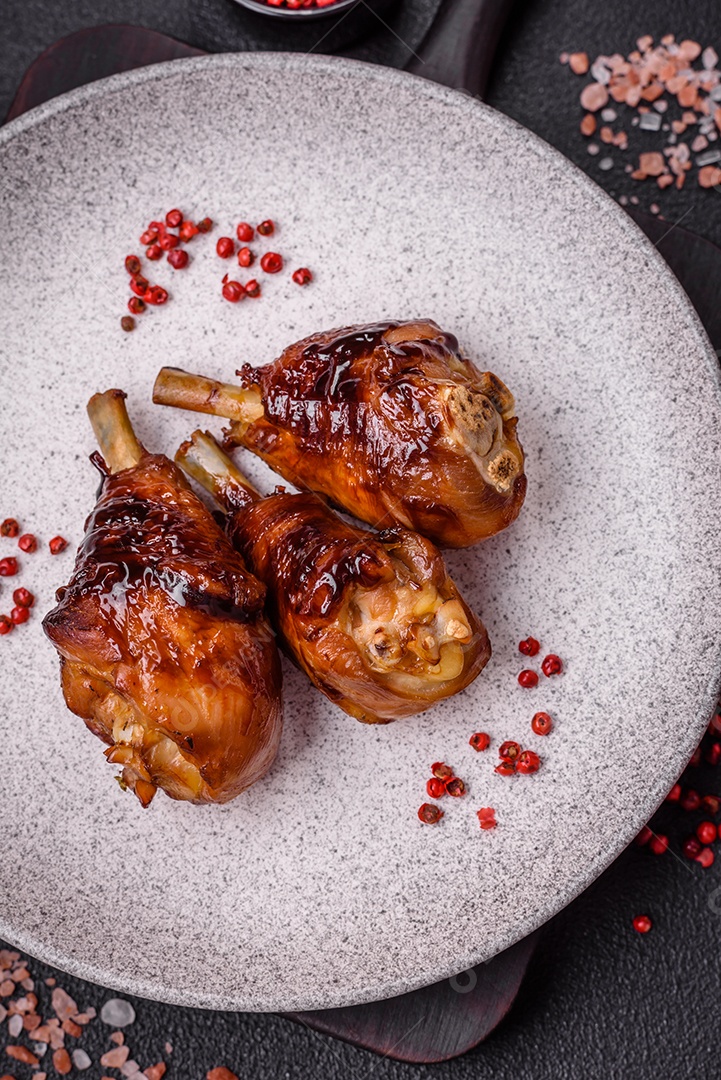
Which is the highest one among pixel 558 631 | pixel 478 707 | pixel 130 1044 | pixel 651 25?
pixel 651 25

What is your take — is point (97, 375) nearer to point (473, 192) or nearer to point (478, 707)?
point (473, 192)

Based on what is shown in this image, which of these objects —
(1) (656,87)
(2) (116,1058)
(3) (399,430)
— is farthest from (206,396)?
(2) (116,1058)

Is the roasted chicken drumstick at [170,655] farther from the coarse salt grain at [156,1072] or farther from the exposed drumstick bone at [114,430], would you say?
the coarse salt grain at [156,1072]

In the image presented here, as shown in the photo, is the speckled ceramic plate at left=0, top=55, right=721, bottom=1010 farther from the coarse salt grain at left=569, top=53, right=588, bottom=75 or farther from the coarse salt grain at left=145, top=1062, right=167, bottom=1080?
the coarse salt grain at left=569, top=53, right=588, bottom=75

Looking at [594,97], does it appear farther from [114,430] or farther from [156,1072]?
[156,1072]

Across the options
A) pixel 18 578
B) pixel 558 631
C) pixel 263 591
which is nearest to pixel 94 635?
pixel 263 591

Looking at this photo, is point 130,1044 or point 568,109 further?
point 568,109
